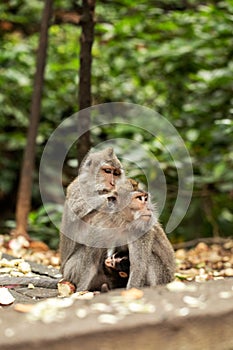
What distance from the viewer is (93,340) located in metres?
2.64

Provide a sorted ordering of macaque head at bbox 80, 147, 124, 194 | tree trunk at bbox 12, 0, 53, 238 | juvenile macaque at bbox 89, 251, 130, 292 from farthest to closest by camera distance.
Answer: tree trunk at bbox 12, 0, 53, 238
macaque head at bbox 80, 147, 124, 194
juvenile macaque at bbox 89, 251, 130, 292

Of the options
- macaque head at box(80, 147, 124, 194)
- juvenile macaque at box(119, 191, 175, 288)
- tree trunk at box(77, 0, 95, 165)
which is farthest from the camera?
tree trunk at box(77, 0, 95, 165)

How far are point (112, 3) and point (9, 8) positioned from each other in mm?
2782

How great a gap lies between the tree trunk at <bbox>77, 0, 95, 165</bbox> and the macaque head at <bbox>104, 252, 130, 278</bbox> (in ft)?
6.47

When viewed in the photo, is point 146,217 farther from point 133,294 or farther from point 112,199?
point 133,294

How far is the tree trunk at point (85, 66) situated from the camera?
6.15m

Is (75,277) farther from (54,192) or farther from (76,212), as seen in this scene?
(54,192)

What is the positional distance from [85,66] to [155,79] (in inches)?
106

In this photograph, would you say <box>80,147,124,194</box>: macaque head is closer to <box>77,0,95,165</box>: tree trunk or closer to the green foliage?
the green foliage

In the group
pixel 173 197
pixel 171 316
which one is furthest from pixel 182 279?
pixel 173 197

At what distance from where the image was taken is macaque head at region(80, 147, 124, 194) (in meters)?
→ 4.48

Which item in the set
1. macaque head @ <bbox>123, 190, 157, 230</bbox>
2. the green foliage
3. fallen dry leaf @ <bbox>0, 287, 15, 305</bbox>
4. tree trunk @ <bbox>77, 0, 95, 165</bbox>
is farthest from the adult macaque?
tree trunk @ <bbox>77, 0, 95, 165</bbox>

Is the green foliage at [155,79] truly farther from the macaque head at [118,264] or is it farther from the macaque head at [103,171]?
the macaque head at [118,264]

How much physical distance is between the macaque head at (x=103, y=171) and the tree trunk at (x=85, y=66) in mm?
1563
